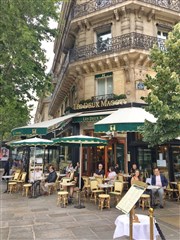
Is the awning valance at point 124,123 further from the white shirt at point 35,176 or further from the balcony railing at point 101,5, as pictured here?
the balcony railing at point 101,5

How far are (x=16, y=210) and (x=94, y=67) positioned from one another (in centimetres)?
1034

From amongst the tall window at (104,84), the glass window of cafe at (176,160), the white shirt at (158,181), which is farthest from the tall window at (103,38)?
the white shirt at (158,181)

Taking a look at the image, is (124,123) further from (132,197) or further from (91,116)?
(132,197)

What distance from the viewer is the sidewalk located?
Answer: 19.7ft

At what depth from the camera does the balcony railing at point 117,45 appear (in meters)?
14.7

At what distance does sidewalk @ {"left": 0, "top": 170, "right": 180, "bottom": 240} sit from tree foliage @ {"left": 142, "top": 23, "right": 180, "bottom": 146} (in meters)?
2.76

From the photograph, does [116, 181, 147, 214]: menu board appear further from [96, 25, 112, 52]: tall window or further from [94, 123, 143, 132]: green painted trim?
[96, 25, 112, 52]: tall window

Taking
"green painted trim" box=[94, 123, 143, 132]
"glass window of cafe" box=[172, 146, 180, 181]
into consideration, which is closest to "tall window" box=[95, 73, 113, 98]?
"green painted trim" box=[94, 123, 143, 132]

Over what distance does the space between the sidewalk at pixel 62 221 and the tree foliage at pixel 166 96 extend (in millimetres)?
2757

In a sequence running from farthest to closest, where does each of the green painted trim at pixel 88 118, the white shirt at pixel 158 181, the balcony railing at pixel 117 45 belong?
the balcony railing at pixel 117 45 → the green painted trim at pixel 88 118 → the white shirt at pixel 158 181

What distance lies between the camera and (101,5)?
1625 centimetres

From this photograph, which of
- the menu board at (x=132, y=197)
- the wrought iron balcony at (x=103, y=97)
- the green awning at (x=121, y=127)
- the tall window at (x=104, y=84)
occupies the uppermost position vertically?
the tall window at (x=104, y=84)

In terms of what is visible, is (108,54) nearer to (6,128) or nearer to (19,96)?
(19,96)

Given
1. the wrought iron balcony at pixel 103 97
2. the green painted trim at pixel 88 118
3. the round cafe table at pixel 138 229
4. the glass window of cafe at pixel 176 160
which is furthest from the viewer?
the wrought iron balcony at pixel 103 97
